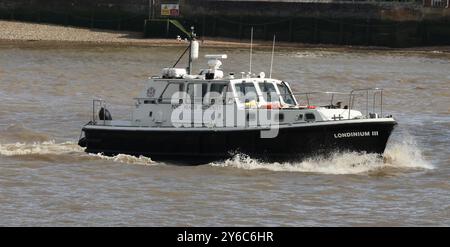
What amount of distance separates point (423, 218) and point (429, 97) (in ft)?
65.3

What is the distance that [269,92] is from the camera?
23.1 meters

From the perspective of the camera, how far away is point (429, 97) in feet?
125

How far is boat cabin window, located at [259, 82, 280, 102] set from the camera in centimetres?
2297

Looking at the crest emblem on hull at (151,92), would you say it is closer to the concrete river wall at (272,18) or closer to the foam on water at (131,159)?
the foam on water at (131,159)

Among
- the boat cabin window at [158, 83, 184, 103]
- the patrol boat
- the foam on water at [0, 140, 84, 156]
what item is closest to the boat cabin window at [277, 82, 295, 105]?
the patrol boat

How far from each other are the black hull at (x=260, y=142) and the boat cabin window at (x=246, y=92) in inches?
37.0

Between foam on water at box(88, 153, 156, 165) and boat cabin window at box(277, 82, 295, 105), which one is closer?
foam on water at box(88, 153, 156, 165)

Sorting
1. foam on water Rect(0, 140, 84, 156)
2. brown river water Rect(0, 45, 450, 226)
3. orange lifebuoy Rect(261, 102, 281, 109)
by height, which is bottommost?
foam on water Rect(0, 140, 84, 156)

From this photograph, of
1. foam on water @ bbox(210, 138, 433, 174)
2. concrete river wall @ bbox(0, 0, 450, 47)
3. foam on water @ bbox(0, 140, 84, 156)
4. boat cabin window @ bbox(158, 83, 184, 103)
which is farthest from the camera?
concrete river wall @ bbox(0, 0, 450, 47)

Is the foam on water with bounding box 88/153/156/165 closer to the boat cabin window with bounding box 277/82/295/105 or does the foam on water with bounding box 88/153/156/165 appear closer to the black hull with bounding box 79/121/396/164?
the black hull with bounding box 79/121/396/164

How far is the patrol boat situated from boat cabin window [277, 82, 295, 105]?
2 centimetres

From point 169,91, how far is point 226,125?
1.57 meters

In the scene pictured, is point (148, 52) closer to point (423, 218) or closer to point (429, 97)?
point (429, 97)
